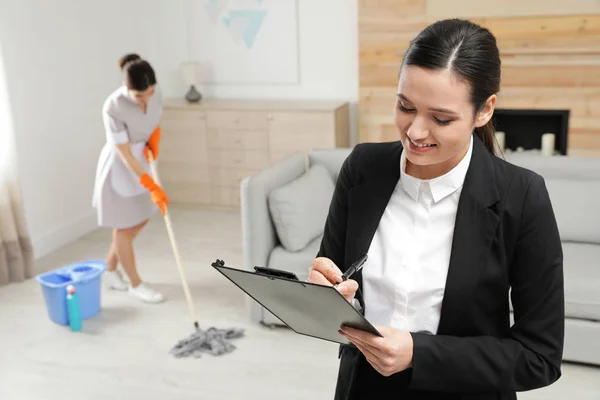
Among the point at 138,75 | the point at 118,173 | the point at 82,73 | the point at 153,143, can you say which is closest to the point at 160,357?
the point at 118,173

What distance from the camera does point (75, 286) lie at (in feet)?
12.1

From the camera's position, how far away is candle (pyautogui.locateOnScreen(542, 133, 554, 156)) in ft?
16.3

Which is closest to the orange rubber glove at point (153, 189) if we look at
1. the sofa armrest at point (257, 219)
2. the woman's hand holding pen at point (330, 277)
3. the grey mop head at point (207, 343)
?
the sofa armrest at point (257, 219)

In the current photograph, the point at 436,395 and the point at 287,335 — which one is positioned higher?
the point at 436,395

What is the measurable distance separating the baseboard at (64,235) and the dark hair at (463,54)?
161 inches

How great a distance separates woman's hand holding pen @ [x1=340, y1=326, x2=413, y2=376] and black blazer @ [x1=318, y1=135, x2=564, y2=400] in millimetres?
22

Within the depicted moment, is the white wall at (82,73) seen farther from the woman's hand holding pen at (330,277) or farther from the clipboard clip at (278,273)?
the clipboard clip at (278,273)

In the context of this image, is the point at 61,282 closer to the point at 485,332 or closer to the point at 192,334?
the point at 192,334

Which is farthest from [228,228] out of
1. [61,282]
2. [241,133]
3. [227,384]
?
[227,384]

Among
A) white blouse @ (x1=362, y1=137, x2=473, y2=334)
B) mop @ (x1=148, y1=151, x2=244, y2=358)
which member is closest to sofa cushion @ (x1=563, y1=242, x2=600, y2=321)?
mop @ (x1=148, y1=151, x2=244, y2=358)

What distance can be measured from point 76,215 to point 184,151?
96 cm

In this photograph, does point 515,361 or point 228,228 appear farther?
point 228,228

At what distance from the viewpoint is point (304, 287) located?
1.10 metres

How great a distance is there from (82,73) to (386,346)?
14.5 feet
